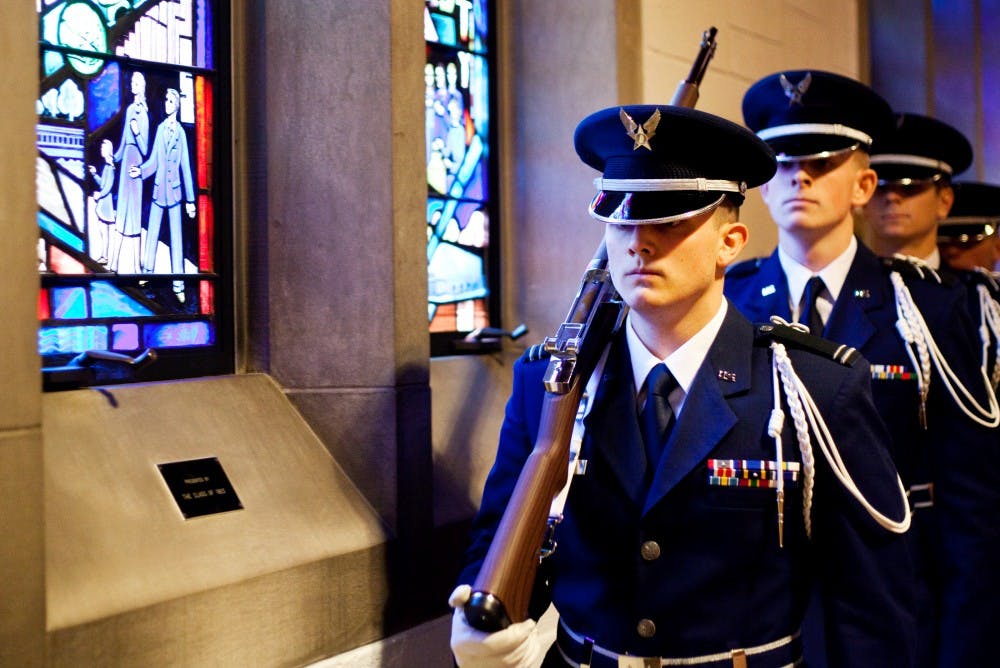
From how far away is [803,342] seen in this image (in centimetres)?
186

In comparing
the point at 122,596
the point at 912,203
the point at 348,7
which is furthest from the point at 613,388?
the point at 912,203

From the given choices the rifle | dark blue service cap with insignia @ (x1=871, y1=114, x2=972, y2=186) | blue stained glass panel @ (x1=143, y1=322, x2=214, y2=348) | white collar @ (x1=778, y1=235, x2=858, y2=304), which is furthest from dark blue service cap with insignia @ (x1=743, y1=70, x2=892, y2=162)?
blue stained glass panel @ (x1=143, y1=322, x2=214, y2=348)

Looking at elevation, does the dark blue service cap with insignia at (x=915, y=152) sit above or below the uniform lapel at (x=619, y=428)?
above

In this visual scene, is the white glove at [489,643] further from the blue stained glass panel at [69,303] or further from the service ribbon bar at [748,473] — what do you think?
the blue stained glass panel at [69,303]

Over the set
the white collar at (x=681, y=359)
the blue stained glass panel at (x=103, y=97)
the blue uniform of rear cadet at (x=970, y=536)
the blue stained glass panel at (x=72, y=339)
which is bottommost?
the blue uniform of rear cadet at (x=970, y=536)

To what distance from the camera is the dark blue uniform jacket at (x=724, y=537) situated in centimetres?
169

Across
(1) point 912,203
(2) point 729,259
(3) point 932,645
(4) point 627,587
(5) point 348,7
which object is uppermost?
(5) point 348,7

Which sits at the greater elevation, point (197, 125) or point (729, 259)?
point (197, 125)

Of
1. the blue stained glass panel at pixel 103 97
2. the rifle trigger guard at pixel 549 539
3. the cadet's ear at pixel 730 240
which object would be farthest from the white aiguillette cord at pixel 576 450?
the blue stained glass panel at pixel 103 97

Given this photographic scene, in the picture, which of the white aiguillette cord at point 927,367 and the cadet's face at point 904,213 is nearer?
the white aiguillette cord at point 927,367

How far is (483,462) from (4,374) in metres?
1.45

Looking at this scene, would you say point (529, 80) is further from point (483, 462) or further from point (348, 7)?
point (483, 462)

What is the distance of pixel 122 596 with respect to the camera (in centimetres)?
194

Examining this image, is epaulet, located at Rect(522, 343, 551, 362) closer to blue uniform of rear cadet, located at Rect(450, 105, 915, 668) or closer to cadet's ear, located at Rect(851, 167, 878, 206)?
blue uniform of rear cadet, located at Rect(450, 105, 915, 668)
